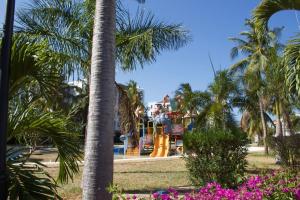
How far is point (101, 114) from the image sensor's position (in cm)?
510

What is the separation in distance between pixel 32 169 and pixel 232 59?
91.3 ft

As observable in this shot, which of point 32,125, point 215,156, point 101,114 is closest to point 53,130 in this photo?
point 32,125

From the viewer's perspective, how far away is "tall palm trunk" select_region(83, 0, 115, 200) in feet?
16.1

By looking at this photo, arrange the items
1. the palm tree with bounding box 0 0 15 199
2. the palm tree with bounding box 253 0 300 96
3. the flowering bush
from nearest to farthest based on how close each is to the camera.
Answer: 1. the palm tree with bounding box 0 0 15 199
2. the flowering bush
3. the palm tree with bounding box 253 0 300 96

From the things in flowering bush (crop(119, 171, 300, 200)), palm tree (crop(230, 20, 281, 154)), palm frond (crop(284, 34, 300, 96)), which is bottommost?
flowering bush (crop(119, 171, 300, 200))

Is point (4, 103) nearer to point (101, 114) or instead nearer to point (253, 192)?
point (101, 114)

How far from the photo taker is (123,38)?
36.3ft

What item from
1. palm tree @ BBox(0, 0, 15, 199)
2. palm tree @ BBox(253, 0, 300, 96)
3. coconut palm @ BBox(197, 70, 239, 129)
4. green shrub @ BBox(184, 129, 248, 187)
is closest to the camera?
palm tree @ BBox(0, 0, 15, 199)

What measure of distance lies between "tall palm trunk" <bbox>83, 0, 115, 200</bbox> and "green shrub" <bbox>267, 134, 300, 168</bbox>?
849 centimetres

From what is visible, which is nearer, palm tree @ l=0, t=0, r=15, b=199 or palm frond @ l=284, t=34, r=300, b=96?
palm tree @ l=0, t=0, r=15, b=199

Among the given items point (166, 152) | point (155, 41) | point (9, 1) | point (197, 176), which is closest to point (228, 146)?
point (197, 176)

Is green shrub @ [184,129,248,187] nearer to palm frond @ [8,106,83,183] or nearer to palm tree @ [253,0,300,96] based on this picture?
palm tree @ [253,0,300,96]

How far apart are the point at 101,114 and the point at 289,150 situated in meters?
9.08

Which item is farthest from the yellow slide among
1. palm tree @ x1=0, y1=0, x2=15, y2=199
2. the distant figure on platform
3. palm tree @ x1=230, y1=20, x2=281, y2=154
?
palm tree @ x1=0, y1=0, x2=15, y2=199
